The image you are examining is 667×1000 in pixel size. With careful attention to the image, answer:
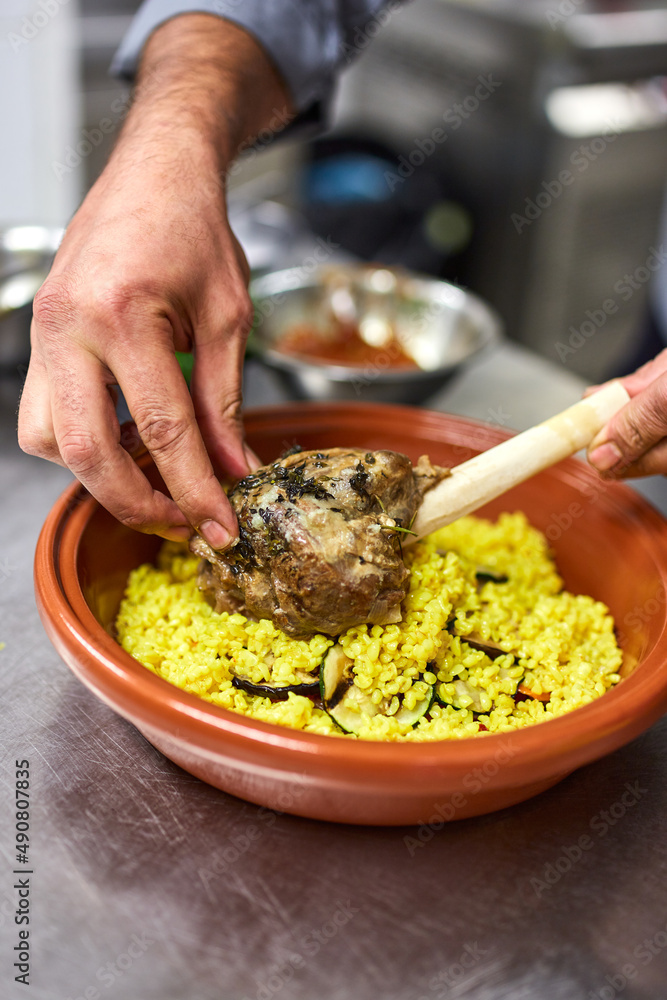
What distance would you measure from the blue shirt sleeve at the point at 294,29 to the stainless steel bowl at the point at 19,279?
748 millimetres

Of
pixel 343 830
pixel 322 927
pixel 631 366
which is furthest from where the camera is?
pixel 631 366

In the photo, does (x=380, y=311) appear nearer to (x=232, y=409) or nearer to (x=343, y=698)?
(x=232, y=409)

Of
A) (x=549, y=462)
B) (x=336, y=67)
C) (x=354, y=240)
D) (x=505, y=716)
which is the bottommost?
(x=354, y=240)

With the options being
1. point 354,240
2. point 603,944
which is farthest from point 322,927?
point 354,240

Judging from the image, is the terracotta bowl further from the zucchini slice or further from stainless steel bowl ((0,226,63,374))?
stainless steel bowl ((0,226,63,374))

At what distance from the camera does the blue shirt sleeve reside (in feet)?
8.87

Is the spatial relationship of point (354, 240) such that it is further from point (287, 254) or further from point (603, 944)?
point (603, 944)

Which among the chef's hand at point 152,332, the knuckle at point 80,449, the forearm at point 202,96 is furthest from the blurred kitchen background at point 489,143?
the knuckle at point 80,449

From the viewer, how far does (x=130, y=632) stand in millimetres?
1983

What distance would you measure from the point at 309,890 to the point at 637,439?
4.04ft

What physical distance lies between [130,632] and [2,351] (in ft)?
4.91

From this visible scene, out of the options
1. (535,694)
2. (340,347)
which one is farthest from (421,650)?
(340,347)

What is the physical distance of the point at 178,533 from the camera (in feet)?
6.51

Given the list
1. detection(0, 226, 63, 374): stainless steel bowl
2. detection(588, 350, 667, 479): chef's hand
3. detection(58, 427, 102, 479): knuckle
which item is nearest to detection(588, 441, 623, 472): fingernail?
detection(588, 350, 667, 479): chef's hand
